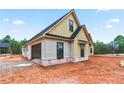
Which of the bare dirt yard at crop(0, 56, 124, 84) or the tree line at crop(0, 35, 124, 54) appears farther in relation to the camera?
the tree line at crop(0, 35, 124, 54)

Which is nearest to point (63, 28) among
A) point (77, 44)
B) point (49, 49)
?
point (77, 44)

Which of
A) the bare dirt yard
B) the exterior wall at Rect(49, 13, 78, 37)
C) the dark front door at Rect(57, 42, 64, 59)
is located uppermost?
the exterior wall at Rect(49, 13, 78, 37)

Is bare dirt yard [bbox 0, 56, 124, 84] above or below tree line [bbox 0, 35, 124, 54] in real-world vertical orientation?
below

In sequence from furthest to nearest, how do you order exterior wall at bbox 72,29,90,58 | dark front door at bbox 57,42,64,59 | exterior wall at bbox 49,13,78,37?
exterior wall at bbox 72,29,90,58
dark front door at bbox 57,42,64,59
exterior wall at bbox 49,13,78,37

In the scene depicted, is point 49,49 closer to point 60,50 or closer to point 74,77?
point 60,50

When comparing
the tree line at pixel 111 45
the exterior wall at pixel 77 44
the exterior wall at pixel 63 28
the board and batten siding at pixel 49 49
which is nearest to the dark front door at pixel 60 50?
the board and batten siding at pixel 49 49

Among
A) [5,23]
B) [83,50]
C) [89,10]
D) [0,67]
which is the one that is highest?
[89,10]

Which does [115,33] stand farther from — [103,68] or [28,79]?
[28,79]

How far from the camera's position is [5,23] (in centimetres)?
526

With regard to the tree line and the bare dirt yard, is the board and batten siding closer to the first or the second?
the tree line

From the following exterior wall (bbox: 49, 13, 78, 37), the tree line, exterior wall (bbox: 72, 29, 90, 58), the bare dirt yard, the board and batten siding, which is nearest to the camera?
the bare dirt yard

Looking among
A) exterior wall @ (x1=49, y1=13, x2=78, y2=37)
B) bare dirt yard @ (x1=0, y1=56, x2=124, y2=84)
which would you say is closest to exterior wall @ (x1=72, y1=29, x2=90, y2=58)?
exterior wall @ (x1=49, y1=13, x2=78, y2=37)
